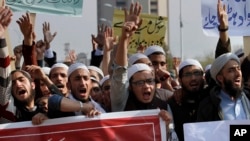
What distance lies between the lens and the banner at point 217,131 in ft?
16.2

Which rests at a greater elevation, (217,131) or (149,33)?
(149,33)

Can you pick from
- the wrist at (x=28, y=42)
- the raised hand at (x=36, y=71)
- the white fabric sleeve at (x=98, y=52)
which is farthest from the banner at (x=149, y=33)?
the raised hand at (x=36, y=71)

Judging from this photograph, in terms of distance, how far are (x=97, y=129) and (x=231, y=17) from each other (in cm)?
369

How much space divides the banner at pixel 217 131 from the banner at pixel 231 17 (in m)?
3.13

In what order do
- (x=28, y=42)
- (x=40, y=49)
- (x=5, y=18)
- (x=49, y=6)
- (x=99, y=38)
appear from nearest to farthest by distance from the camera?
(x=5, y=18) → (x=28, y=42) → (x=40, y=49) → (x=99, y=38) → (x=49, y=6)

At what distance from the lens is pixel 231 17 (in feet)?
26.9

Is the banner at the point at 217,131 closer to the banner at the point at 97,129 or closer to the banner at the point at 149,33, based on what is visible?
the banner at the point at 97,129

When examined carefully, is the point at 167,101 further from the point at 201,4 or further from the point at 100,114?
the point at 201,4

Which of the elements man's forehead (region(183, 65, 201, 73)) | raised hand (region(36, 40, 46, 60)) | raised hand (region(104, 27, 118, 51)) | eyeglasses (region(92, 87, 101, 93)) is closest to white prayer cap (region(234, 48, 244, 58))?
raised hand (region(104, 27, 118, 51))

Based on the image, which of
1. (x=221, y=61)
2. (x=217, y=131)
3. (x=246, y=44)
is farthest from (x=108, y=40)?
(x=217, y=131)

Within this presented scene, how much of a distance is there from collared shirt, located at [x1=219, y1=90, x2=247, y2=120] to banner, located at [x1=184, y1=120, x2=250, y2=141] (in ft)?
0.43

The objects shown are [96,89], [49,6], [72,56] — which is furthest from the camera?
[49,6]

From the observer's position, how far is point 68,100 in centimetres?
482

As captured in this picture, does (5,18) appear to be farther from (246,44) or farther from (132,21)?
(246,44)
